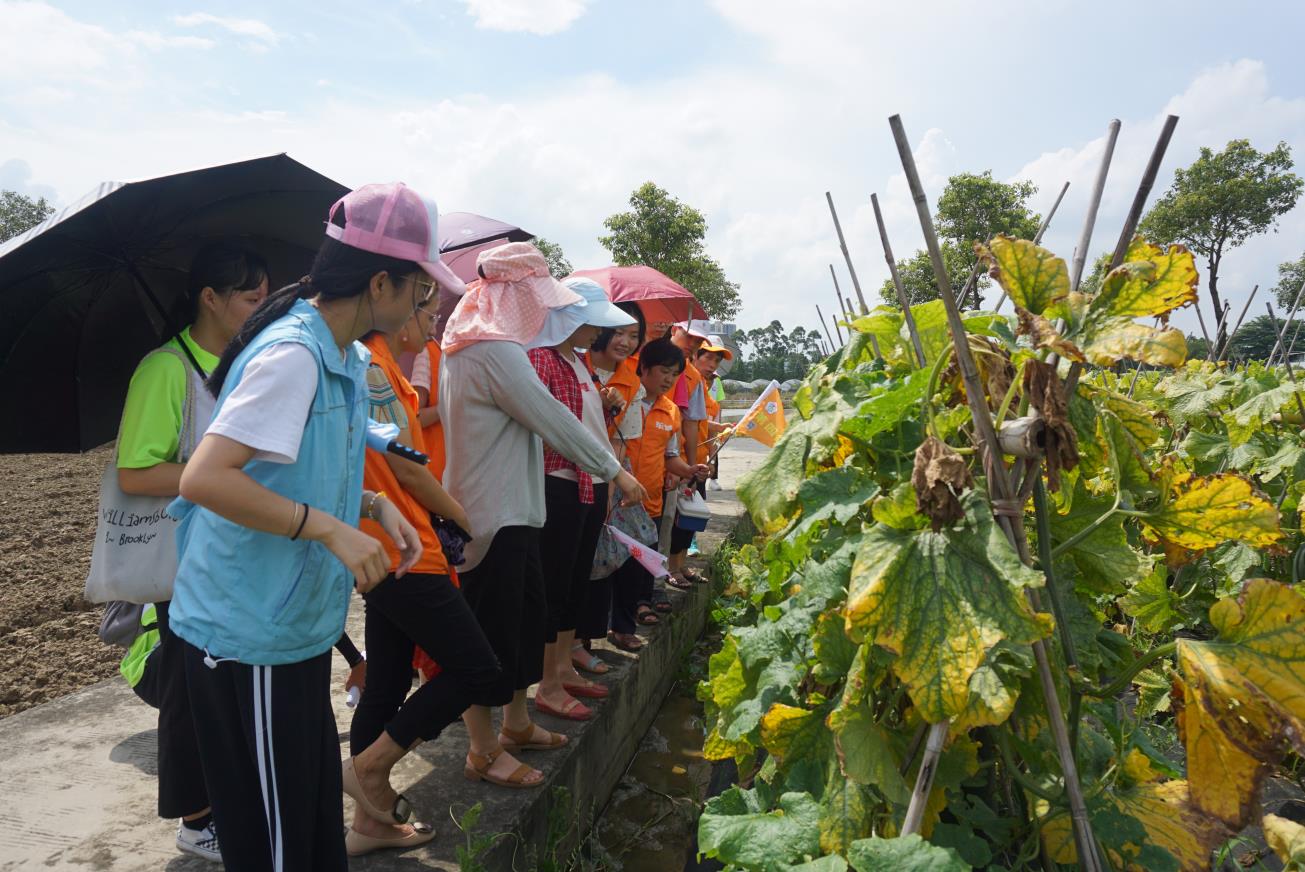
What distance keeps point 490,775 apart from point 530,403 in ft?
3.68

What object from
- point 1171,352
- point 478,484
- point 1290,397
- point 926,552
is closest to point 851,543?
point 926,552

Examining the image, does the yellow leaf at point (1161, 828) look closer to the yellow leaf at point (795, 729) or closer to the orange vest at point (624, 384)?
the yellow leaf at point (795, 729)

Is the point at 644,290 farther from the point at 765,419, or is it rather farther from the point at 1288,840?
the point at 1288,840

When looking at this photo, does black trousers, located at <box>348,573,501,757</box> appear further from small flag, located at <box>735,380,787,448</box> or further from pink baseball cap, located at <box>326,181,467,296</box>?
small flag, located at <box>735,380,787,448</box>

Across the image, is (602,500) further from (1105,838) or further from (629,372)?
(1105,838)

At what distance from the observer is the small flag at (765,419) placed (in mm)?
5082

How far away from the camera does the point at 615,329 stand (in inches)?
157

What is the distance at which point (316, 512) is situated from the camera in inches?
59.3

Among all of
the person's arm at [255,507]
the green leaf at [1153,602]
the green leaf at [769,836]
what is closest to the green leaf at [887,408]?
the green leaf at [769,836]

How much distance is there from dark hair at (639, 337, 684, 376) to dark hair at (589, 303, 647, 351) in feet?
0.40

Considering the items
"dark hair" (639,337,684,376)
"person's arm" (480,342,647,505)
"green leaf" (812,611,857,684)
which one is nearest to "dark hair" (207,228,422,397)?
"person's arm" (480,342,647,505)

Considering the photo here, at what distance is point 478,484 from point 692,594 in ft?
9.54

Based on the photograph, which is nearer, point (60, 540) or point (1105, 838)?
point (1105, 838)

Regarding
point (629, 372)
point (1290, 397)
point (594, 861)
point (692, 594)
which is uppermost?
point (629, 372)
